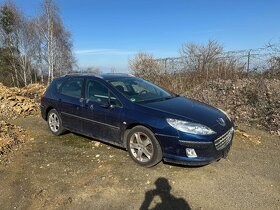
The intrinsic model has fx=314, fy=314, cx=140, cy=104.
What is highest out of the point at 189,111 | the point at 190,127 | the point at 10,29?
the point at 10,29

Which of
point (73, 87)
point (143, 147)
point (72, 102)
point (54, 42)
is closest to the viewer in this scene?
point (143, 147)

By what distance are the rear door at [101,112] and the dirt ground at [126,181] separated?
437mm

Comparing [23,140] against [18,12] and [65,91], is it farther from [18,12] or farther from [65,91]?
[18,12]

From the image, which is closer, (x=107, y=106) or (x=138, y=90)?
(x=107, y=106)

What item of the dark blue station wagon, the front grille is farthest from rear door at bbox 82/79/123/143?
the front grille

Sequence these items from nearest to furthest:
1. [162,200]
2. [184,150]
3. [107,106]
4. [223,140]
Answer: [162,200], [184,150], [223,140], [107,106]

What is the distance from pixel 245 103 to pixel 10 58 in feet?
118

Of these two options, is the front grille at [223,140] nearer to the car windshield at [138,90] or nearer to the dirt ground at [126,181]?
the dirt ground at [126,181]

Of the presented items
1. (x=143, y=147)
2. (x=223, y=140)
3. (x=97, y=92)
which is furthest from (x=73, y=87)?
(x=223, y=140)

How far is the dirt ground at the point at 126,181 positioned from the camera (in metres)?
4.33

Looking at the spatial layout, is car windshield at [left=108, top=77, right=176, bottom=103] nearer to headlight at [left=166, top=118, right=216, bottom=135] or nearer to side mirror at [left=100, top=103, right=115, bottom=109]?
side mirror at [left=100, top=103, right=115, bottom=109]

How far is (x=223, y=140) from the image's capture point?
17.0 feet

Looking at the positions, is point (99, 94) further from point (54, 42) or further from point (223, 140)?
point (54, 42)

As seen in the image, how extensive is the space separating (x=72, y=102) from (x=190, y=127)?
287cm
